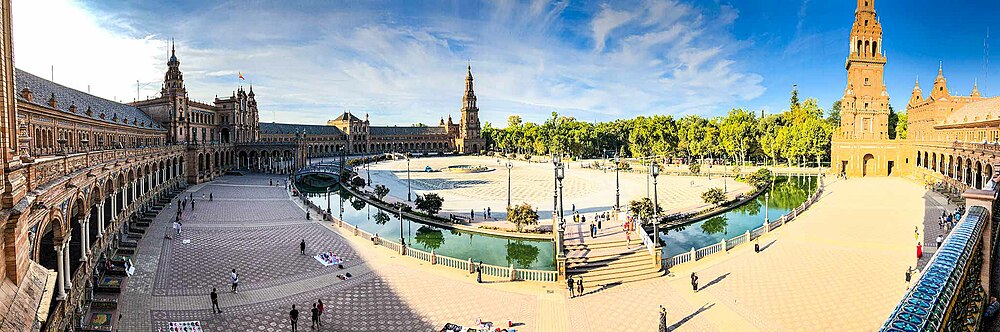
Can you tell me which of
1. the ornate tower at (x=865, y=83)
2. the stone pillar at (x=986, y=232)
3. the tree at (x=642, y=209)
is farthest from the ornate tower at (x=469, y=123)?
the stone pillar at (x=986, y=232)

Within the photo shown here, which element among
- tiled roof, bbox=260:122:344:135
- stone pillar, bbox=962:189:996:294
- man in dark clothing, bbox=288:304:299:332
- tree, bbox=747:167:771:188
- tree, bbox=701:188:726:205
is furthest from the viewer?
tiled roof, bbox=260:122:344:135

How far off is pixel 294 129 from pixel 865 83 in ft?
342

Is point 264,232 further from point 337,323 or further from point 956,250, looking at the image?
point 956,250

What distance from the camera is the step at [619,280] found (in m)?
18.8

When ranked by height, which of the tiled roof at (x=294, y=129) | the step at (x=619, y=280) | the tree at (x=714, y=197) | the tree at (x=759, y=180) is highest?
the tiled roof at (x=294, y=129)

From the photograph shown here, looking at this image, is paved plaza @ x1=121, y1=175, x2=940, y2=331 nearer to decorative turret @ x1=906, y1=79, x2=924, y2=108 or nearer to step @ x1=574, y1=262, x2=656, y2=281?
step @ x1=574, y1=262, x2=656, y2=281

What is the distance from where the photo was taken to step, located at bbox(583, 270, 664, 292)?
18.8 metres

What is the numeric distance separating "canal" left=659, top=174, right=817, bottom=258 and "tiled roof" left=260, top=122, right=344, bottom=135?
92321mm

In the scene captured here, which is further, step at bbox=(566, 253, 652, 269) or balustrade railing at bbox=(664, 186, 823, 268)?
balustrade railing at bbox=(664, 186, 823, 268)

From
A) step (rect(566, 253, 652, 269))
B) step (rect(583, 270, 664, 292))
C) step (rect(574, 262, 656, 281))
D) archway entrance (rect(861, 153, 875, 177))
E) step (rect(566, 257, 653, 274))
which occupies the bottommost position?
step (rect(583, 270, 664, 292))

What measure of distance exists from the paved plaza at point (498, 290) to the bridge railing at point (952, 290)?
32.2ft

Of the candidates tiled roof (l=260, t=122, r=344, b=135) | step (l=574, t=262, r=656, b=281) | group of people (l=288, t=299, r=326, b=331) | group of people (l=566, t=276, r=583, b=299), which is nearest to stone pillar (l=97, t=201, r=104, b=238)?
group of people (l=288, t=299, r=326, b=331)

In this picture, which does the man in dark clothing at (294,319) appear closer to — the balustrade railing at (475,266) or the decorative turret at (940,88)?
the balustrade railing at (475,266)

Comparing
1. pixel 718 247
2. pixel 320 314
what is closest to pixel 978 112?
pixel 718 247
